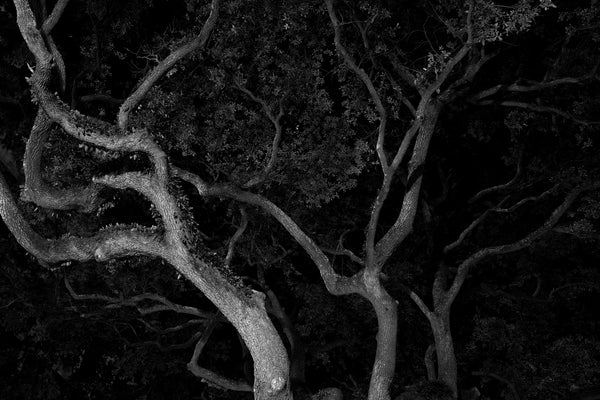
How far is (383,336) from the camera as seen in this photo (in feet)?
40.0

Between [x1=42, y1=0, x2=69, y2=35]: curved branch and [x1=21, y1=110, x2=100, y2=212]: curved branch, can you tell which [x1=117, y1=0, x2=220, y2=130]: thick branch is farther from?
[x1=42, y1=0, x2=69, y2=35]: curved branch

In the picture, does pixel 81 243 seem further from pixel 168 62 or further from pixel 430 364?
pixel 430 364

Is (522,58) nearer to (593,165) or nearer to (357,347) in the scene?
(593,165)

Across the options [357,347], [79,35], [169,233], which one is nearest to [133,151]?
[169,233]

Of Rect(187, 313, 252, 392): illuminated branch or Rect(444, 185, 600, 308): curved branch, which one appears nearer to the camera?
Rect(444, 185, 600, 308): curved branch

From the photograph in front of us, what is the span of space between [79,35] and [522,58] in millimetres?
7989

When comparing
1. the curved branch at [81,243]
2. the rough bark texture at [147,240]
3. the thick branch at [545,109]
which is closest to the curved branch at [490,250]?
the thick branch at [545,109]

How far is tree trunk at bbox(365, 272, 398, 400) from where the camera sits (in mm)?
12133

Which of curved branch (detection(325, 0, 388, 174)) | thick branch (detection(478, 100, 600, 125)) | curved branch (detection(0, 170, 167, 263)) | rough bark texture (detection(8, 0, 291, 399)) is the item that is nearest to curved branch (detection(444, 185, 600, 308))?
thick branch (detection(478, 100, 600, 125))

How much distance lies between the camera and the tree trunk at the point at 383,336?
1213 cm

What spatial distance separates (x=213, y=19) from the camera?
12344 millimetres

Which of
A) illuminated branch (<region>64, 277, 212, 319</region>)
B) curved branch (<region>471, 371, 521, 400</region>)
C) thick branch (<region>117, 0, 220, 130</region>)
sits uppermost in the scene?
thick branch (<region>117, 0, 220, 130</region>)

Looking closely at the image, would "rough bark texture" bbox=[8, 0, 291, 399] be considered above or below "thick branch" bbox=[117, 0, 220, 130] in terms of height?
below

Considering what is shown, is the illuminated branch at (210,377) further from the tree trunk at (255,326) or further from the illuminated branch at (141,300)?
the tree trunk at (255,326)
